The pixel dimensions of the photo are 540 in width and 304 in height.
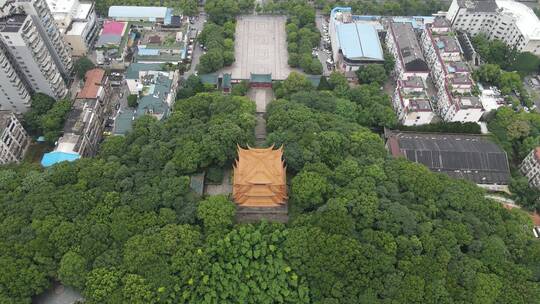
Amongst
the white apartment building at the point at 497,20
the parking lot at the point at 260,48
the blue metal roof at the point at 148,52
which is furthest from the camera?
the white apartment building at the point at 497,20

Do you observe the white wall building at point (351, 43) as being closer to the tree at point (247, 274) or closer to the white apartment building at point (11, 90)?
the tree at point (247, 274)

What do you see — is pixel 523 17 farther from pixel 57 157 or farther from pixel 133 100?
pixel 57 157

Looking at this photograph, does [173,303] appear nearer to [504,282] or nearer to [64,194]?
[64,194]

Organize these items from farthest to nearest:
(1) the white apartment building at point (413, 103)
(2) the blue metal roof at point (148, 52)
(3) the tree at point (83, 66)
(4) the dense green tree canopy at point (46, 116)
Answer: (2) the blue metal roof at point (148, 52), (3) the tree at point (83, 66), (1) the white apartment building at point (413, 103), (4) the dense green tree canopy at point (46, 116)

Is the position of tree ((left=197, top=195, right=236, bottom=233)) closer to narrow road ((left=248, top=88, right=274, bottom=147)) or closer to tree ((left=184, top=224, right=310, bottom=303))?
tree ((left=184, top=224, right=310, bottom=303))

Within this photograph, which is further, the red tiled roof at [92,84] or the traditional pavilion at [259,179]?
the red tiled roof at [92,84]

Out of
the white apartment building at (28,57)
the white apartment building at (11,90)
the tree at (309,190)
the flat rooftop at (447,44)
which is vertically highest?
the flat rooftop at (447,44)

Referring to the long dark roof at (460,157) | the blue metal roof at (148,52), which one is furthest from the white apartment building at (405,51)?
the blue metal roof at (148,52)
